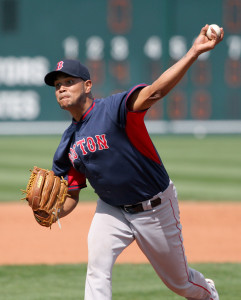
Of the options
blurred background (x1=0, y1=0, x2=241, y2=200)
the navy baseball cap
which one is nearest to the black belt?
the navy baseball cap

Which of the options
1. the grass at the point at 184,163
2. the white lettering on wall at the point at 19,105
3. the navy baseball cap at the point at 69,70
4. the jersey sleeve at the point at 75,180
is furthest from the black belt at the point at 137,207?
the white lettering on wall at the point at 19,105

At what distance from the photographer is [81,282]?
548 cm

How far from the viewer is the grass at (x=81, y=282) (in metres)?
5.00

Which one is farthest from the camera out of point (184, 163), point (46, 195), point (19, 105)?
point (19, 105)

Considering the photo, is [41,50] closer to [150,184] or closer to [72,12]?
[72,12]

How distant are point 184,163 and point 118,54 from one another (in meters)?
5.25

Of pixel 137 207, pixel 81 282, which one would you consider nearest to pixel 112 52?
pixel 81 282

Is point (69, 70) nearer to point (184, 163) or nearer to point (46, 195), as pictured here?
point (46, 195)

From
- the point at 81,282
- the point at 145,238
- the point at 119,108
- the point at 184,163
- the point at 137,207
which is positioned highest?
the point at 119,108

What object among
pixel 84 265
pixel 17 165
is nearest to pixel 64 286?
pixel 84 265

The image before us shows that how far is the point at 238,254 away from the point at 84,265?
5.04 ft

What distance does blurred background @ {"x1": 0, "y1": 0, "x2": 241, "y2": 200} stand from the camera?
18.5m

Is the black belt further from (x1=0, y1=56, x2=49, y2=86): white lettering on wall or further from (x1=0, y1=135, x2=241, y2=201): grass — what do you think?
(x1=0, y1=56, x2=49, y2=86): white lettering on wall

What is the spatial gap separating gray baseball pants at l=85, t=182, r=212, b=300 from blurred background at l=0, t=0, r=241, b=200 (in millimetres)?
13962
